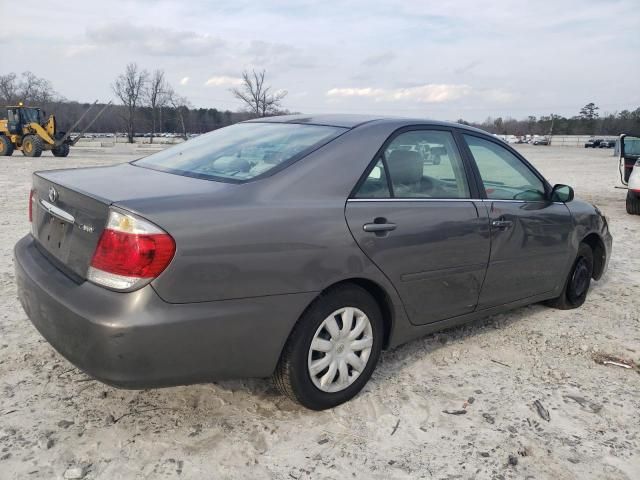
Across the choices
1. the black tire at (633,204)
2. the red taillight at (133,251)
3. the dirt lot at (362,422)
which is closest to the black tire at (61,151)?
the black tire at (633,204)

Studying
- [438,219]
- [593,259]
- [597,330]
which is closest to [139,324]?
[438,219]

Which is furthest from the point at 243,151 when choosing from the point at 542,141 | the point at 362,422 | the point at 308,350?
the point at 542,141

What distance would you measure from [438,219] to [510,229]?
76 centimetres

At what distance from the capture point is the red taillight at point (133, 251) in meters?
2.13

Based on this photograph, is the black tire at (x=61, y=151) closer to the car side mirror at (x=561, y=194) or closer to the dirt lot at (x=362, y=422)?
the dirt lot at (x=362, y=422)

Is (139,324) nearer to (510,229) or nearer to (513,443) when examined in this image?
(513,443)

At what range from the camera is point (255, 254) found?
7.68ft

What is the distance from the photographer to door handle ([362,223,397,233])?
107 inches

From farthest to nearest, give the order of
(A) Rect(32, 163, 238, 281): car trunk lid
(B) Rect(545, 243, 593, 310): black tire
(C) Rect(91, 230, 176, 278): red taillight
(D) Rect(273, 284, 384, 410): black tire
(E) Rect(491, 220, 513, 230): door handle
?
(B) Rect(545, 243, 593, 310): black tire → (E) Rect(491, 220, 513, 230): door handle → (D) Rect(273, 284, 384, 410): black tire → (A) Rect(32, 163, 238, 281): car trunk lid → (C) Rect(91, 230, 176, 278): red taillight

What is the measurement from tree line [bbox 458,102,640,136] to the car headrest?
94745 millimetres

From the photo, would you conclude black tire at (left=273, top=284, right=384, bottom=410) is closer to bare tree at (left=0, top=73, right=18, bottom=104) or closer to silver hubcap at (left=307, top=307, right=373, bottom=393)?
silver hubcap at (left=307, top=307, right=373, bottom=393)

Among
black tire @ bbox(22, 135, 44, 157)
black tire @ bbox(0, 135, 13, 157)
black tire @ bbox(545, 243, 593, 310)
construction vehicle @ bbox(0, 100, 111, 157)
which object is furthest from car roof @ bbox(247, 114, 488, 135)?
black tire @ bbox(0, 135, 13, 157)

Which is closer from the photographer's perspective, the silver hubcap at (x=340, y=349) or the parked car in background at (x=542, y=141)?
the silver hubcap at (x=340, y=349)

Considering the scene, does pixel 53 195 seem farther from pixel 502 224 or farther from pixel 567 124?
pixel 567 124
